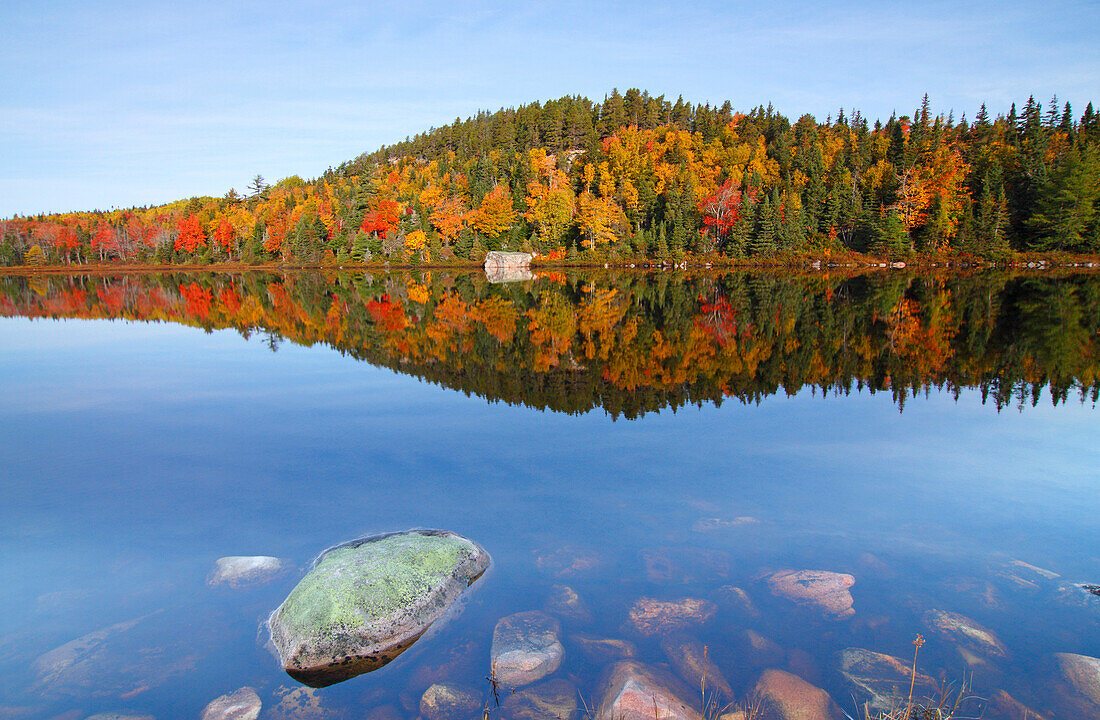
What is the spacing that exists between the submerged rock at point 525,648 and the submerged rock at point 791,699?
150 cm

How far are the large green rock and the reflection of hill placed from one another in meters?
6.01

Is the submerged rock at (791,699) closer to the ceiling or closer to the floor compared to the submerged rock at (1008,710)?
closer to the ceiling

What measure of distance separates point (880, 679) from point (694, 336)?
1438cm

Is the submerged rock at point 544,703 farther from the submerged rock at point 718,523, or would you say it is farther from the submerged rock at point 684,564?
the submerged rock at point 718,523

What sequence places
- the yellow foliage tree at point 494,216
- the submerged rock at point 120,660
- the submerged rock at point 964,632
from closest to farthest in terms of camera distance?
the submerged rock at point 120,660, the submerged rock at point 964,632, the yellow foliage tree at point 494,216

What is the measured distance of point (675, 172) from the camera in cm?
7262

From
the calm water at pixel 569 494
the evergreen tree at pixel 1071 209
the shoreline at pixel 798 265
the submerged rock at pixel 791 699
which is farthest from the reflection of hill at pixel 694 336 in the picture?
the evergreen tree at pixel 1071 209

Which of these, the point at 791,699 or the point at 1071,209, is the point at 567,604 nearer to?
the point at 791,699

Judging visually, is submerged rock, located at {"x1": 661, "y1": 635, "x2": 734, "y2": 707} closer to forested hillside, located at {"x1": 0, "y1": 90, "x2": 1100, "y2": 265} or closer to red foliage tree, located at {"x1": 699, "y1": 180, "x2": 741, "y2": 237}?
forested hillside, located at {"x1": 0, "y1": 90, "x2": 1100, "y2": 265}

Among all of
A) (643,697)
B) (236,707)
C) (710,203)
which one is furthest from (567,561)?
(710,203)

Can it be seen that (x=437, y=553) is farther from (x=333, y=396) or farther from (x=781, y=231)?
(x=781, y=231)

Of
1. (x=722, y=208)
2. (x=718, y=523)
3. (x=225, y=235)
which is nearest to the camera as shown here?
(x=718, y=523)

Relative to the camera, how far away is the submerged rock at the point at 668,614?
192 inches

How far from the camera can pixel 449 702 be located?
13.6 ft
